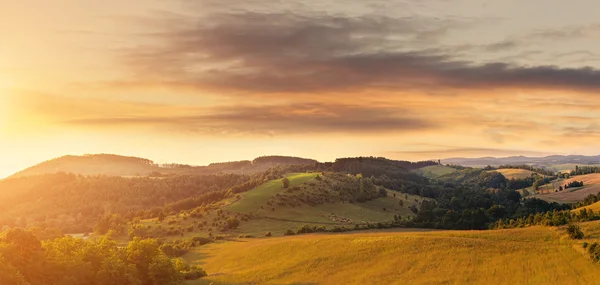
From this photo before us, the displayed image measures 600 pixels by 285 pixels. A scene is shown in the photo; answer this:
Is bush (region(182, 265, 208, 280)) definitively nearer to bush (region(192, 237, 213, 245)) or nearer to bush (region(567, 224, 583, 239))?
bush (region(192, 237, 213, 245))

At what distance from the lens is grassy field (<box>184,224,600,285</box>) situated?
287 feet

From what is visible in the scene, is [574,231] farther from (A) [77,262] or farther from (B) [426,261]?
(A) [77,262]

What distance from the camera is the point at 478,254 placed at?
324ft

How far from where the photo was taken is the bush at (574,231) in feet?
313

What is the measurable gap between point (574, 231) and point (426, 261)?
106ft

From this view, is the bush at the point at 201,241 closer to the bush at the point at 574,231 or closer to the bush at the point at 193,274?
the bush at the point at 193,274

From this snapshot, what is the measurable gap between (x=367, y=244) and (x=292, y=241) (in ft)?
94.7

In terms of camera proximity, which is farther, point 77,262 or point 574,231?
point 574,231

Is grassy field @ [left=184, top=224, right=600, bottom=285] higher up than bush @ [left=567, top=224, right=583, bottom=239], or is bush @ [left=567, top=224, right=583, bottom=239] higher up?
bush @ [left=567, top=224, right=583, bottom=239]

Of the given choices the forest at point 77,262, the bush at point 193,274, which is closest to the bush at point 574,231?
the forest at point 77,262

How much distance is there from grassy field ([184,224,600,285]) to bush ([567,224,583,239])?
159 centimetres

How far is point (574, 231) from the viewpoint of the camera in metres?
96.4

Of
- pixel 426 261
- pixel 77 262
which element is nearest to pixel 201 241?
pixel 77 262

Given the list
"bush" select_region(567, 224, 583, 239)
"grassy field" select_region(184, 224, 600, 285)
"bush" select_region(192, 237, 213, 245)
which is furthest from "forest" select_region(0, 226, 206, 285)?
"bush" select_region(567, 224, 583, 239)
